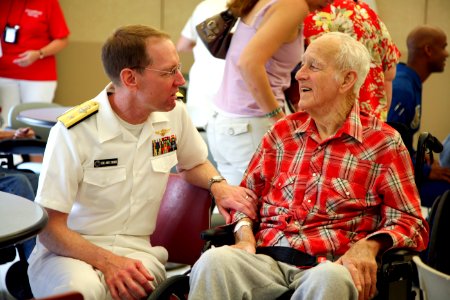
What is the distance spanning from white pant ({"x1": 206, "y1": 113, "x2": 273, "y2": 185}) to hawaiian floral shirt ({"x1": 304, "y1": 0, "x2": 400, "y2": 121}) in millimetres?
445

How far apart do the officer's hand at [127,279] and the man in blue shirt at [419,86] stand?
1.98m

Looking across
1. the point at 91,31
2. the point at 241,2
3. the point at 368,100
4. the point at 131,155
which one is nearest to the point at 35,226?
the point at 131,155

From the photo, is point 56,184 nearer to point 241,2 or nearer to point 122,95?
point 122,95

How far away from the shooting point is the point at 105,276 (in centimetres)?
221

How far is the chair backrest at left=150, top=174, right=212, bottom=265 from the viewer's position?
8.20ft

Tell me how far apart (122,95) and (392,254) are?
3.18 ft

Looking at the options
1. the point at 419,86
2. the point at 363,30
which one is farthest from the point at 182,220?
the point at 419,86

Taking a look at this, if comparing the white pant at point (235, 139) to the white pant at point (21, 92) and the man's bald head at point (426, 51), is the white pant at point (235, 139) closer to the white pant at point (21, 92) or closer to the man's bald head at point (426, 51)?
the man's bald head at point (426, 51)

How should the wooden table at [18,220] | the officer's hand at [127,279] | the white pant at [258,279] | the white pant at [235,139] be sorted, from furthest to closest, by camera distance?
the white pant at [235,139]
the officer's hand at [127,279]
the white pant at [258,279]
the wooden table at [18,220]

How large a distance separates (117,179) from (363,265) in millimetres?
800

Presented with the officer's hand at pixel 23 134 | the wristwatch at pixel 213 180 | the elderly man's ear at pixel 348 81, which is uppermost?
the elderly man's ear at pixel 348 81

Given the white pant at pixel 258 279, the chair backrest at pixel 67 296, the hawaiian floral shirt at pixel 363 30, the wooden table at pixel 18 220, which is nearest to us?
the chair backrest at pixel 67 296

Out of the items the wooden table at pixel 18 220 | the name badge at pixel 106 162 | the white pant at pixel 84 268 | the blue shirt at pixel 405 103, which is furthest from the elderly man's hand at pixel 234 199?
the blue shirt at pixel 405 103

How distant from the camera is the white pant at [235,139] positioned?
2.96 m
